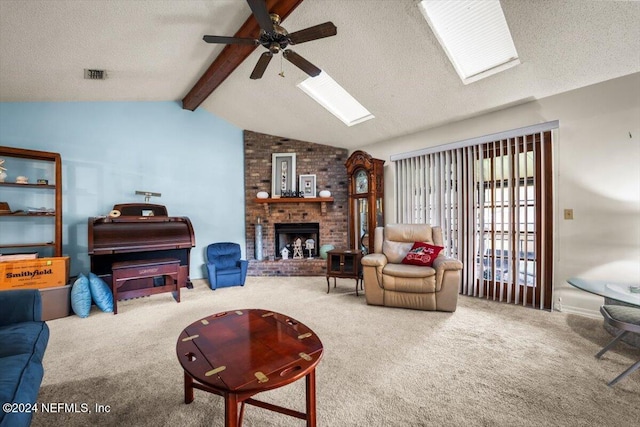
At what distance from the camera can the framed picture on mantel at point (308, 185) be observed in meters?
5.05

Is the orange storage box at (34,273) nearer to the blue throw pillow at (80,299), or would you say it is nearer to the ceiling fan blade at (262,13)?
the blue throw pillow at (80,299)

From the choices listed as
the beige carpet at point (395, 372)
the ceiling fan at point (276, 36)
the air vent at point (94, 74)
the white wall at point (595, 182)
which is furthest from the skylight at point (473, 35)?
the air vent at point (94, 74)

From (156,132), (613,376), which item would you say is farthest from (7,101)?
(613,376)

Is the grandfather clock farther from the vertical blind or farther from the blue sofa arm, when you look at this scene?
the blue sofa arm

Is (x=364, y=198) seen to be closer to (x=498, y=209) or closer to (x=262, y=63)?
(x=498, y=209)

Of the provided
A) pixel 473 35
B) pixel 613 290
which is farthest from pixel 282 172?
pixel 613 290

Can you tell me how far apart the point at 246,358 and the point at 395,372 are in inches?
44.2

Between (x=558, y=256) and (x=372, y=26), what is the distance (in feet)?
10.5

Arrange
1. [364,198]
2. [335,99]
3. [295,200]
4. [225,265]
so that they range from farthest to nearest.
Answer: [295,200] → [364,198] → [225,265] → [335,99]

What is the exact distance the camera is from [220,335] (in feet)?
4.92

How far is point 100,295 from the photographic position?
9.94 ft

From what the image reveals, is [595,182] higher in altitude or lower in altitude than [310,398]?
higher

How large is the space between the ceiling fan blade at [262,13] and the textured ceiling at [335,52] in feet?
2.43

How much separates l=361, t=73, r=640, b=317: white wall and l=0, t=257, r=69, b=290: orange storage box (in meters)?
5.67
